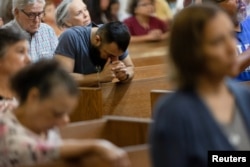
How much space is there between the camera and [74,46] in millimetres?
4234

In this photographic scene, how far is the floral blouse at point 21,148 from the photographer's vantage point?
2123 mm

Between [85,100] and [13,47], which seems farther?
[85,100]

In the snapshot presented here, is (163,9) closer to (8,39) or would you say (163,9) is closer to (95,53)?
(95,53)

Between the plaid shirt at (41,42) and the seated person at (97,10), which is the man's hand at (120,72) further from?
the seated person at (97,10)

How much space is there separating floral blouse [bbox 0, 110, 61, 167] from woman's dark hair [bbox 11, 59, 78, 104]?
11 cm

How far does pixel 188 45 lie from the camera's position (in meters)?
1.74

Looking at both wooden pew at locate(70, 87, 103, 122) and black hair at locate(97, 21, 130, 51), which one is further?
black hair at locate(97, 21, 130, 51)

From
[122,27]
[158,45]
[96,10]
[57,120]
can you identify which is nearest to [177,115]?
[57,120]

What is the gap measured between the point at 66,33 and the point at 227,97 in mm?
2563

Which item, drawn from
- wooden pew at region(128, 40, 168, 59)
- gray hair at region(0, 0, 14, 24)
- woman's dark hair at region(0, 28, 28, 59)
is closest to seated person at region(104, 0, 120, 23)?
wooden pew at region(128, 40, 168, 59)

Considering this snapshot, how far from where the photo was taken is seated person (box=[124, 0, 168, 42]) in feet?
23.2

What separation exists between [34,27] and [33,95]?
94.7 inches

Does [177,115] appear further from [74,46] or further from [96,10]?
[96,10]

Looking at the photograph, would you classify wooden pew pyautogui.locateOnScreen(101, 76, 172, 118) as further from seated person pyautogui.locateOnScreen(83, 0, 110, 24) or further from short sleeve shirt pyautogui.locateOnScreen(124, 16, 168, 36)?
short sleeve shirt pyautogui.locateOnScreen(124, 16, 168, 36)
